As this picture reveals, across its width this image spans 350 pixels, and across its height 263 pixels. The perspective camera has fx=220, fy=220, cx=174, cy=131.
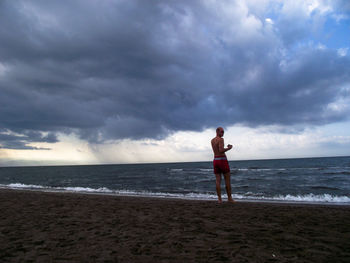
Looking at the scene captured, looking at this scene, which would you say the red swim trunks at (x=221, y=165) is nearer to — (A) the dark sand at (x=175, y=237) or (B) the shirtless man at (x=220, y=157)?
(B) the shirtless man at (x=220, y=157)

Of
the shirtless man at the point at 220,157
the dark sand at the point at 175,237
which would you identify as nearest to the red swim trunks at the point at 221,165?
the shirtless man at the point at 220,157

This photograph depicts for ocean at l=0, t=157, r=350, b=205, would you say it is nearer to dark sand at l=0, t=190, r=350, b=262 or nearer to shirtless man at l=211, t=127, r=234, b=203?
shirtless man at l=211, t=127, r=234, b=203

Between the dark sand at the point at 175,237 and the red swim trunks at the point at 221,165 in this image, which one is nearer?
the dark sand at the point at 175,237

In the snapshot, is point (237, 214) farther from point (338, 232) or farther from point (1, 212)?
point (1, 212)

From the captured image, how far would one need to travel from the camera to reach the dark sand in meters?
3.11

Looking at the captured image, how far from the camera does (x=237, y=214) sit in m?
5.84

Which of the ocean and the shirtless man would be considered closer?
the shirtless man

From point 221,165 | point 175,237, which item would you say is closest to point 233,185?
point 221,165

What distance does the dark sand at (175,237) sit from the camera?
10.2ft

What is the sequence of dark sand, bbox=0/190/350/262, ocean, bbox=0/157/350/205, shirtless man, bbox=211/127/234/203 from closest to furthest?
dark sand, bbox=0/190/350/262 → shirtless man, bbox=211/127/234/203 → ocean, bbox=0/157/350/205

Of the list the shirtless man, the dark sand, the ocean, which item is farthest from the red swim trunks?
the ocean

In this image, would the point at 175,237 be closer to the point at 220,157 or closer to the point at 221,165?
the point at 221,165

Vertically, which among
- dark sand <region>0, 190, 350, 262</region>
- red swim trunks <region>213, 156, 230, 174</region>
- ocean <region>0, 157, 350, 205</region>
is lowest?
ocean <region>0, 157, 350, 205</region>

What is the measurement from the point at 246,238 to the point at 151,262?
1.81 meters
